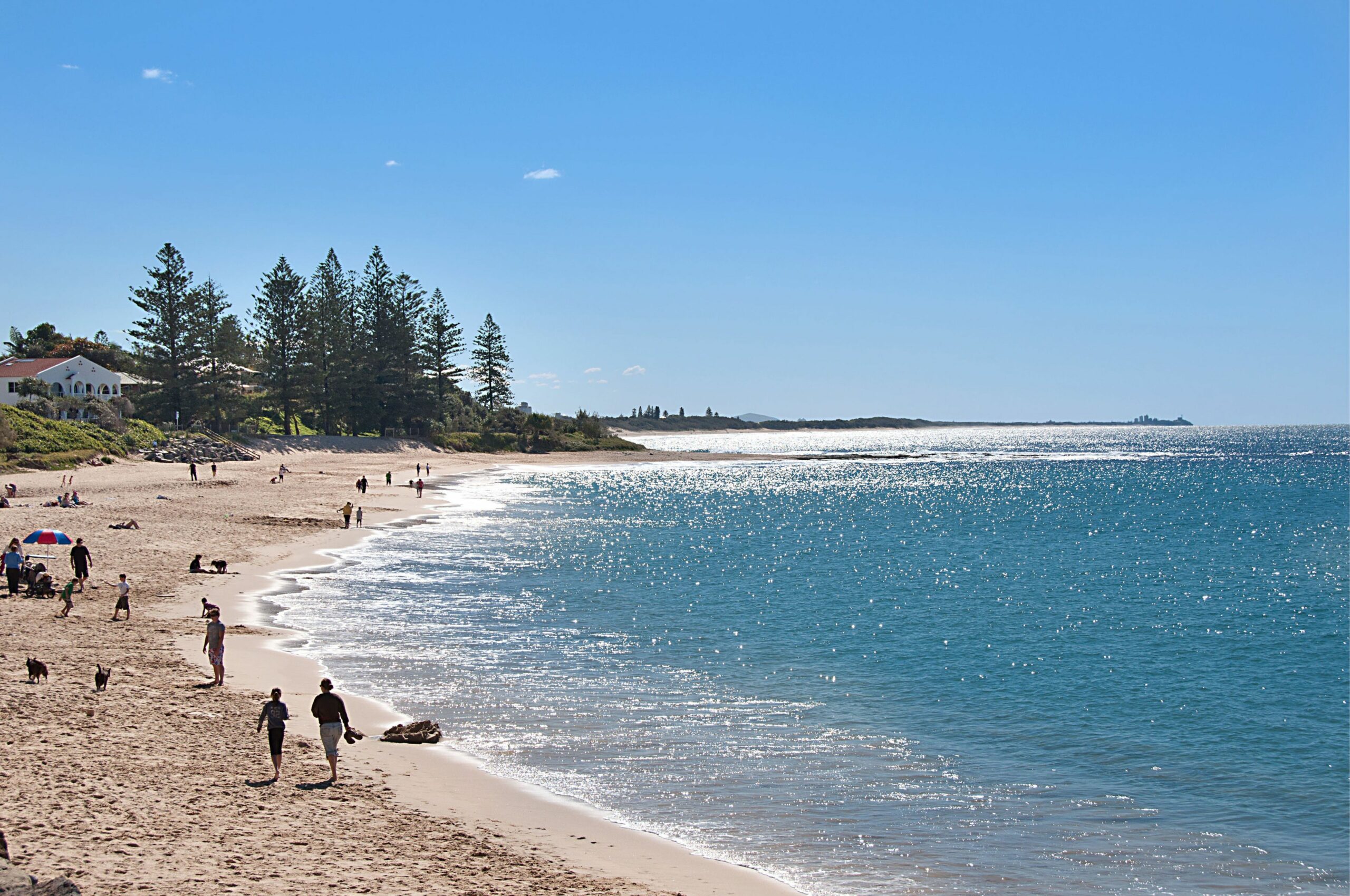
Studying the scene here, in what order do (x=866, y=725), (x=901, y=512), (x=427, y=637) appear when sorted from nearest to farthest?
(x=866, y=725) → (x=427, y=637) → (x=901, y=512)

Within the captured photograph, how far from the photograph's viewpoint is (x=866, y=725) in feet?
59.0

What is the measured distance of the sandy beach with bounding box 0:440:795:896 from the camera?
10.2m

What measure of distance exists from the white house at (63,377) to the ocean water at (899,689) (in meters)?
45.1

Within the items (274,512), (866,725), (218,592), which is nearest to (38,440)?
(274,512)

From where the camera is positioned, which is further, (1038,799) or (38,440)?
(38,440)

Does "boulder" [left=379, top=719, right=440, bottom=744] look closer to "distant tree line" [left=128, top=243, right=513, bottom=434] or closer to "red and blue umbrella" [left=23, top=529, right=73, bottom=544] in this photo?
"red and blue umbrella" [left=23, top=529, right=73, bottom=544]

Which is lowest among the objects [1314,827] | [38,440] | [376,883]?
[1314,827]

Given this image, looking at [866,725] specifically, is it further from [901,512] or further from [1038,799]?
[901,512]

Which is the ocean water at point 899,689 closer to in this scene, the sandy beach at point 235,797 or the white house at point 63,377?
the sandy beach at point 235,797

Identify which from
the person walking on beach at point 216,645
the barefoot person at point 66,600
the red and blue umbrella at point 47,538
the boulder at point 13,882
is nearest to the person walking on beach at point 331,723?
the person walking on beach at point 216,645

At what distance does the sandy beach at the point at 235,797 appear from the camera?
1016 cm

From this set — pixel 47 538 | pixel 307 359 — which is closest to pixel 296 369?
pixel 307 359

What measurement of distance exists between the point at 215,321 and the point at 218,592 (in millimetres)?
63778

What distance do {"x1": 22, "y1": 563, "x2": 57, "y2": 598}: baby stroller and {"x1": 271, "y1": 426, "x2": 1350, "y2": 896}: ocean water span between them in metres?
5.39
